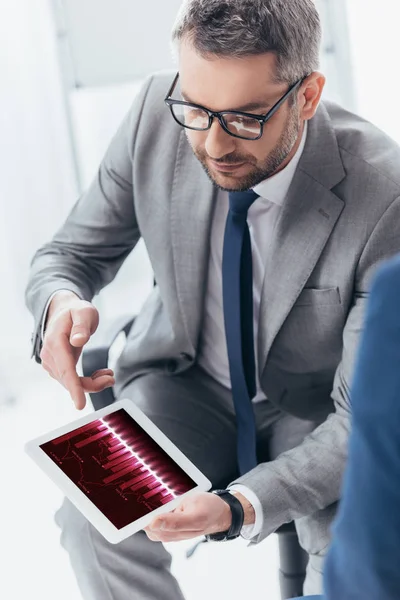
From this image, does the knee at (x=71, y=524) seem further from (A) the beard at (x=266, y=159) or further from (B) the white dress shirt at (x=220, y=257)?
(A) the beard at (x=266, y=159)

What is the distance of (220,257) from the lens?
178 cm

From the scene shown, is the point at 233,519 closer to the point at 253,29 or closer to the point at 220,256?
the point at 220,256

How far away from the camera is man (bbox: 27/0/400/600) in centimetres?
147

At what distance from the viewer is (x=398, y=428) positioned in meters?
0.70

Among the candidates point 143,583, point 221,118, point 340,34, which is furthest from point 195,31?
point 340,34

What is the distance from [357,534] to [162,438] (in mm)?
852

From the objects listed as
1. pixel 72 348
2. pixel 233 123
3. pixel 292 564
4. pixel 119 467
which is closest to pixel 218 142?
pixel 233 123

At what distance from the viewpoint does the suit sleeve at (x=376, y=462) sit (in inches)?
27.0

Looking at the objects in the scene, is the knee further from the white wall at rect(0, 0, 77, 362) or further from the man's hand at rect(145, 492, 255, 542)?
the white wall at rect(0, 0, 77, 362)

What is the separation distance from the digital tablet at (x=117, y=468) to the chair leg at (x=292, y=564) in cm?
38

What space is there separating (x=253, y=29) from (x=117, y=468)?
2.41ft

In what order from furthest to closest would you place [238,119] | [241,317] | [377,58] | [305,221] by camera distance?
[377,58], [241,317], [305,221], [238,119]

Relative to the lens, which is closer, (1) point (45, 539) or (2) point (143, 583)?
(2) point (143, 583)

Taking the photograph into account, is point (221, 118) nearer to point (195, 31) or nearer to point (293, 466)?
point (195, 31)
